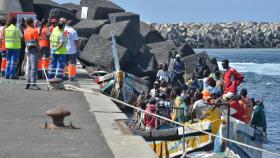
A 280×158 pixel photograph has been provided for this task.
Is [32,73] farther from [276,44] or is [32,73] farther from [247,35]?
[276,44]

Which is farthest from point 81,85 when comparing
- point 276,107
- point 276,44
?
point 276,44

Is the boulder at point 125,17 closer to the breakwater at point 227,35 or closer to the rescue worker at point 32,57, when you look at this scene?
the rescue worker at point 32,57

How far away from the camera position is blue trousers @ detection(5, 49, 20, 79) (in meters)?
20.3


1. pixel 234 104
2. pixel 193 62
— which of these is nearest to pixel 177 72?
pixel 193 62

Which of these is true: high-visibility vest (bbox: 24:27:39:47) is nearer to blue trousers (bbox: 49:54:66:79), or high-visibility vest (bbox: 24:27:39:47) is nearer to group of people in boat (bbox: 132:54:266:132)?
blue trousers (bbox: 49:54:66:79)

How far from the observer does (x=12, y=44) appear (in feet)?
66.1

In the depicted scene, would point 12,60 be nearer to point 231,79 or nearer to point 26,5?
point 231,79

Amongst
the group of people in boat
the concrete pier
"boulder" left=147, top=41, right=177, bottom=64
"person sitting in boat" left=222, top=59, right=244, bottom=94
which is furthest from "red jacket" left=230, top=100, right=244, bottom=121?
"boulder" left=147, top=41, right=177, bottom=64

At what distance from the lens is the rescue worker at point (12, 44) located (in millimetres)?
20078

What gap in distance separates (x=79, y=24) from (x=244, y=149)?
20.3 m

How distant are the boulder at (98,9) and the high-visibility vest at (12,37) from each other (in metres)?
20.4

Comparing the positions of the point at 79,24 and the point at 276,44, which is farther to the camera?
the point at 276,44

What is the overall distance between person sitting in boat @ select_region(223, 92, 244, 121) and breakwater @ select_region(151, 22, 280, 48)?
111655 mm

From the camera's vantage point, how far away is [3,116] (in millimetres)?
13141
